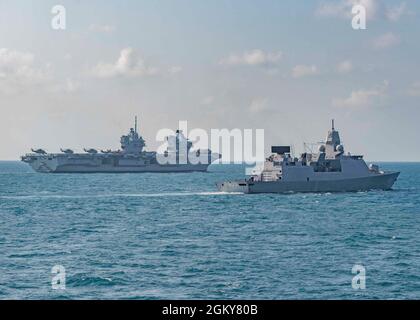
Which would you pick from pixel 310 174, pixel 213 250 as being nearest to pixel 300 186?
pixel 310 174

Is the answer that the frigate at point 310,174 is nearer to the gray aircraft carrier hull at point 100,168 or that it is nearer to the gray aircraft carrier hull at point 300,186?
the gray aircraft carrier hull at point 300,186

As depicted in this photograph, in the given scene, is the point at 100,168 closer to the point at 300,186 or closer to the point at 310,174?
the point at 300,186

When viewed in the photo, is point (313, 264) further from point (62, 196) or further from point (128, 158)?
point (128, 158)

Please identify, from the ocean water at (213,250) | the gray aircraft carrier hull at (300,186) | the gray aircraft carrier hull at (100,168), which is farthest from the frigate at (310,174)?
the gray aircraft carrier hull at (100,168)

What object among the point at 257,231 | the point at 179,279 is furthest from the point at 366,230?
the point at 179,279
